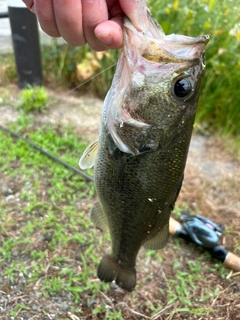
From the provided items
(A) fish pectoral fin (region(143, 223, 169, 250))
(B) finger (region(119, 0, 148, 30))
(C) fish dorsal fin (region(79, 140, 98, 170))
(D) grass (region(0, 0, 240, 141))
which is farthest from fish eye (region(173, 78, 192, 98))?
(D) grass (region(0, 0, 240, 141))

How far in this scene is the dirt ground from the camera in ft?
7.33

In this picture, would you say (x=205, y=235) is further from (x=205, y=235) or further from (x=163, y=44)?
(x=163, y=44)

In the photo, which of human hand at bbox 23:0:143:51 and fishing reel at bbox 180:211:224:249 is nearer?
human hand at bbox 23:0:143:51

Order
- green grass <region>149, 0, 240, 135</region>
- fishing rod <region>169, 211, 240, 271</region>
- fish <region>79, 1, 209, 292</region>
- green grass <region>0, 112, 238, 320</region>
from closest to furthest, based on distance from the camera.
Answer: fish <region>79, 1, 209, 292</region> → green grass <region>0, 112, 238, 320</region> → fishing rod <region>169, 211, 240, 271</region> → green grass <region>149, 0, 240, 135</region>

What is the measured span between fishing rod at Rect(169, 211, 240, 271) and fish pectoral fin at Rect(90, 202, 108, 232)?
81 cm

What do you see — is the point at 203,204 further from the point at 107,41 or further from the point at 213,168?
the point at 107,41

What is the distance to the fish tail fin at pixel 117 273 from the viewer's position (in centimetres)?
194

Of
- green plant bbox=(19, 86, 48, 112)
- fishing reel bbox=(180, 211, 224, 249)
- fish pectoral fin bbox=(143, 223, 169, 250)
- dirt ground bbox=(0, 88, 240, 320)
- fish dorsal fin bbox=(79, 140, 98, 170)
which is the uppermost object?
fish dorsal fin bbox=(79, 140, 98, 170)

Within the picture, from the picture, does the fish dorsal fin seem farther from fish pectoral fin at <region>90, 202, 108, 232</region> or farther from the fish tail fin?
the fish tail fin

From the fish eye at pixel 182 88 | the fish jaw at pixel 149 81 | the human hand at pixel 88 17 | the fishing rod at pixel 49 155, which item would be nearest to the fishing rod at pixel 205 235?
the fishing rod at pixel 49 155

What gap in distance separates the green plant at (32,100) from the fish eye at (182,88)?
2619 millimetres

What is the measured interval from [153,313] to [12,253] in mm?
973

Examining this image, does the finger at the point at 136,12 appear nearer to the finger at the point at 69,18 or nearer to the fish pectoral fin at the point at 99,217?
the finger at the point at 69,18

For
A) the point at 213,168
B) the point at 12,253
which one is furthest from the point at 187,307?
the point at 213,168
